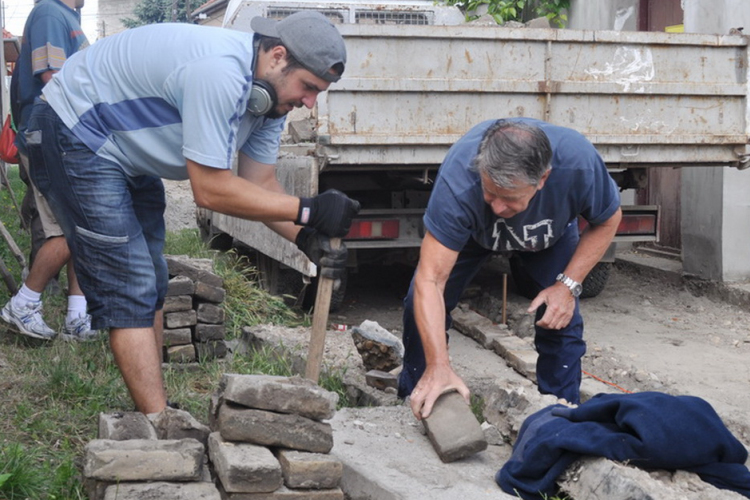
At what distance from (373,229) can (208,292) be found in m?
1.64

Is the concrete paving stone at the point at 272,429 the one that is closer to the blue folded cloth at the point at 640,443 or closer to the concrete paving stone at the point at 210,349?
the blue folded cloth at the point at 640,443

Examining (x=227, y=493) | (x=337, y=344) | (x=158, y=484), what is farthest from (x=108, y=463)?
(x=337, y=344)

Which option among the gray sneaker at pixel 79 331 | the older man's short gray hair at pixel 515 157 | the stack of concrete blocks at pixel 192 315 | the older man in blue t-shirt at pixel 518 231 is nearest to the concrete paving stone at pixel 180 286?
the stack of concrete blocks at pixel 192 315

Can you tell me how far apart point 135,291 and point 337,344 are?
2.55m

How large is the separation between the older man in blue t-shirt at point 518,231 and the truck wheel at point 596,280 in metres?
3.43

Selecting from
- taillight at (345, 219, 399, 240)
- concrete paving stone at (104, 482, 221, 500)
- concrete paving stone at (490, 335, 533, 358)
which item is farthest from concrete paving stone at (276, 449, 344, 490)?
taillight at (345, 219, 399, 240)

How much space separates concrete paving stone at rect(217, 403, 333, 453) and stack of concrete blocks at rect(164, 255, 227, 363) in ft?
6.57

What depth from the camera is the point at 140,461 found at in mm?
2643

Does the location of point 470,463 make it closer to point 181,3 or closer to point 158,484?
point 158,484

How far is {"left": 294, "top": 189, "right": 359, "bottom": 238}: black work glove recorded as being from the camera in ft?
10.6

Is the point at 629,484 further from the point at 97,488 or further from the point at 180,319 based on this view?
the point at 180,319

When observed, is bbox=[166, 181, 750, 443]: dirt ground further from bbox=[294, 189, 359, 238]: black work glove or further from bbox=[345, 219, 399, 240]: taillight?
bbox=[294, 189, 359, 238]: black work glove

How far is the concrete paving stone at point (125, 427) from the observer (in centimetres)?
290

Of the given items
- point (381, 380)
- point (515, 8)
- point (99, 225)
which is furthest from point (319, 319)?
point (515, 8)
